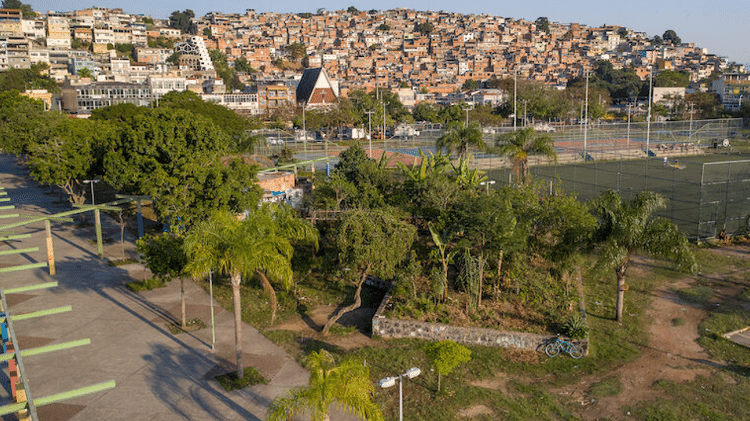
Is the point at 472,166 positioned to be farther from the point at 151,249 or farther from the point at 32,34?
the point at 32,34

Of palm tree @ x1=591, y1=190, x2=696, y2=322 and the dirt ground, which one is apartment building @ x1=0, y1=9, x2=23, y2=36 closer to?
the dirt ground

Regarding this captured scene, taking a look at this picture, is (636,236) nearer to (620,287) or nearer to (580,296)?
(620,287)

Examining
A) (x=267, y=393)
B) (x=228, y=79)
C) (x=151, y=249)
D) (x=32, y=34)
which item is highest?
(x=32, y=34)

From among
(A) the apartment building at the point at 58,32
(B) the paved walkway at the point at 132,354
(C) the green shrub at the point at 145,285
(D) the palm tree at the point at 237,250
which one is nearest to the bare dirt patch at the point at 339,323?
(B) the paved walkway at the point at 132,354

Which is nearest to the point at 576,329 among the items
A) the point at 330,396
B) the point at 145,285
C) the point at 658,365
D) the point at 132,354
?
the point at 658,365

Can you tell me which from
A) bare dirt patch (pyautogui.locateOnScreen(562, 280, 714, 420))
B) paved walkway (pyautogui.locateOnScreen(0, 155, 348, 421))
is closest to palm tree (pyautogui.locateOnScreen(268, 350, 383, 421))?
paved walkway (pyautogui.locateOnScreen(0, 155, 348, 421))

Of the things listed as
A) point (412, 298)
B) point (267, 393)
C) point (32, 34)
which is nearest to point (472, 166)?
point (412, 298)
